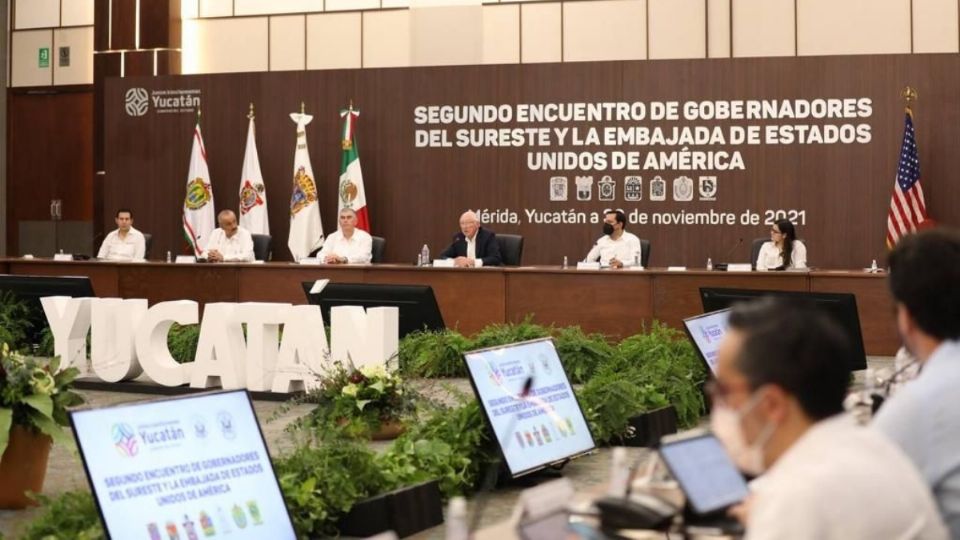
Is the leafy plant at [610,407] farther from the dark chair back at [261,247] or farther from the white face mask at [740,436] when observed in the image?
the dark chair back at [261,247]

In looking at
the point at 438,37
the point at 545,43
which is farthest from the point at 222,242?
the point at 545,43

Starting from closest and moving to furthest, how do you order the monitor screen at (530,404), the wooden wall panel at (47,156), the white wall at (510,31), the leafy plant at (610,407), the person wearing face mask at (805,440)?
the person wearing face mask at (805,440)
the monitor screen at (530,404)
the leafy plant at (610,407)
the white wall at (510,31)
the wooden wall panel at (47,156)

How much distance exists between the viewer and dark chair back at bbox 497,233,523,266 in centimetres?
1334

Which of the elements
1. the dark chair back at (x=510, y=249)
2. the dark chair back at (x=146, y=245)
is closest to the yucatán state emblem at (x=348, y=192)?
the dark chair back at (x=146, y=245)

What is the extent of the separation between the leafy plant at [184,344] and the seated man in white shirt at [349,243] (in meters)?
2.92

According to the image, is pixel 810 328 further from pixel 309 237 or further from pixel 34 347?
pixel 309 237

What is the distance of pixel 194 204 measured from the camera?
16359 mm

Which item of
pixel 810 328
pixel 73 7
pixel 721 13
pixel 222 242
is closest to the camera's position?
pixel 810 328

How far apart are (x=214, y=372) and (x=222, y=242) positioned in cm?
503

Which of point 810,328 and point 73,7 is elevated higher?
point 73,7

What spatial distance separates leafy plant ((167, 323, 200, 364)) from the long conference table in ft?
8.03

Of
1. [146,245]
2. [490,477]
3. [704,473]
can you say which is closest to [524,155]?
[146,245]

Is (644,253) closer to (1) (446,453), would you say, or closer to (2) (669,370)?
(2) (669,370)

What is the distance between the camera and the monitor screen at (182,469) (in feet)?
11.2
